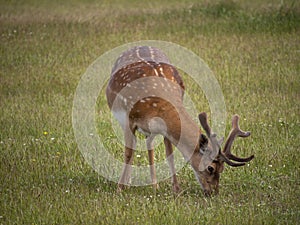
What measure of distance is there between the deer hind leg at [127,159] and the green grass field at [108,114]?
0.48 feet

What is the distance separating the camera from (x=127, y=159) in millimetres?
8555

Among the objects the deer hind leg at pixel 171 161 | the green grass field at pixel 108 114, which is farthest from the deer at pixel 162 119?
the green grass field at pixel 108 114

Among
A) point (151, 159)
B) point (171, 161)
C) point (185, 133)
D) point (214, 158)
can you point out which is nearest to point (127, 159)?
point (151, 159)

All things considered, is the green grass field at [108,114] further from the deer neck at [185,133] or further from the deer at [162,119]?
the deer neck at [185,133]

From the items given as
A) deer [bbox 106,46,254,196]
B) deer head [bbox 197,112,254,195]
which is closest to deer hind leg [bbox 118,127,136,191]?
deer [bbox 106,46,254,196]

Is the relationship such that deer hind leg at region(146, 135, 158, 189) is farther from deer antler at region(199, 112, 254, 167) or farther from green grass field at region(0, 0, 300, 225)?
deer antler at region(199, 112, 254, 167)

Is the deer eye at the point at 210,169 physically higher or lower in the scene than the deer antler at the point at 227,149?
lower

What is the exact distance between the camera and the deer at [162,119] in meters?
7.52

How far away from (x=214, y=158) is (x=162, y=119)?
0.73 m

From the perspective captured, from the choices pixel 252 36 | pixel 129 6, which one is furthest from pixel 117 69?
pixel 129 6

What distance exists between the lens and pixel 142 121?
316 inches

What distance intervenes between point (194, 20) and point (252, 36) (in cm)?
193

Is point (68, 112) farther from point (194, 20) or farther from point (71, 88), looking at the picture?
point (194, 20)

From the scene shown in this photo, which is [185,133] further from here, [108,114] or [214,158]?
[108,114]
